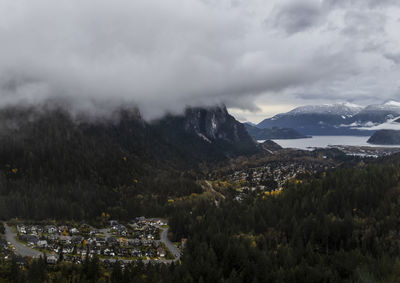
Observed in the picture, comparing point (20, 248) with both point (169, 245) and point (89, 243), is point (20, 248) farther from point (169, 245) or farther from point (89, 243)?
point (169, 245)

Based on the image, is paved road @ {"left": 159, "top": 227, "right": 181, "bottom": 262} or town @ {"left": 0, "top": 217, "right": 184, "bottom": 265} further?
paved road @ {"left": 159, "top": 227, "right": 181, "bottom": 262}

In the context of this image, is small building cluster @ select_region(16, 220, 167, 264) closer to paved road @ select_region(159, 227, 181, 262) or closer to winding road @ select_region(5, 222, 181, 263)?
winding road @ select_region(5, 222, 181, 263)

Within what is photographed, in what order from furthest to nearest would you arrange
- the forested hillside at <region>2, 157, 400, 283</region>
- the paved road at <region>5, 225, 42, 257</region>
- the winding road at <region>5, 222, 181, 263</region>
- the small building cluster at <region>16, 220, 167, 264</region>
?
the small building cluster at <region>16, 220, 167, 264</region>
the winding road at <region>5, 222, 181, 263</region>
the paved road at <region>5, 225, 42, 257</region>
the forested hillside at <region>2, 157, 400, 283</region>

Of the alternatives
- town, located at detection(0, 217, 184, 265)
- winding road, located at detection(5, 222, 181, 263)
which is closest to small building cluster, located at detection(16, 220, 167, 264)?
town, located at detection(0, 217, 184, 265)

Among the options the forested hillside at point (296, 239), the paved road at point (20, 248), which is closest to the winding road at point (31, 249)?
the paved road at point (20, 248)

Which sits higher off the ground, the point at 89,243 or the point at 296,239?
the point at 296,239

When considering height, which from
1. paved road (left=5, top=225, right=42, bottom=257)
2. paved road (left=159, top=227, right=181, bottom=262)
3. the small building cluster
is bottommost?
paved road (left=159, top=227, right=181, bottom=262)

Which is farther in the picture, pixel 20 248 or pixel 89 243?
pixel 89 243

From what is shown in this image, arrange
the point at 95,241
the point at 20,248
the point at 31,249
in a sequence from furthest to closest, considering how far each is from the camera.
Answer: the point at 95,241 → the point at 20,248 → the point at 31,249

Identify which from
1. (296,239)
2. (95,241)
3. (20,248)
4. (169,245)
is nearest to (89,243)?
(95,241)
